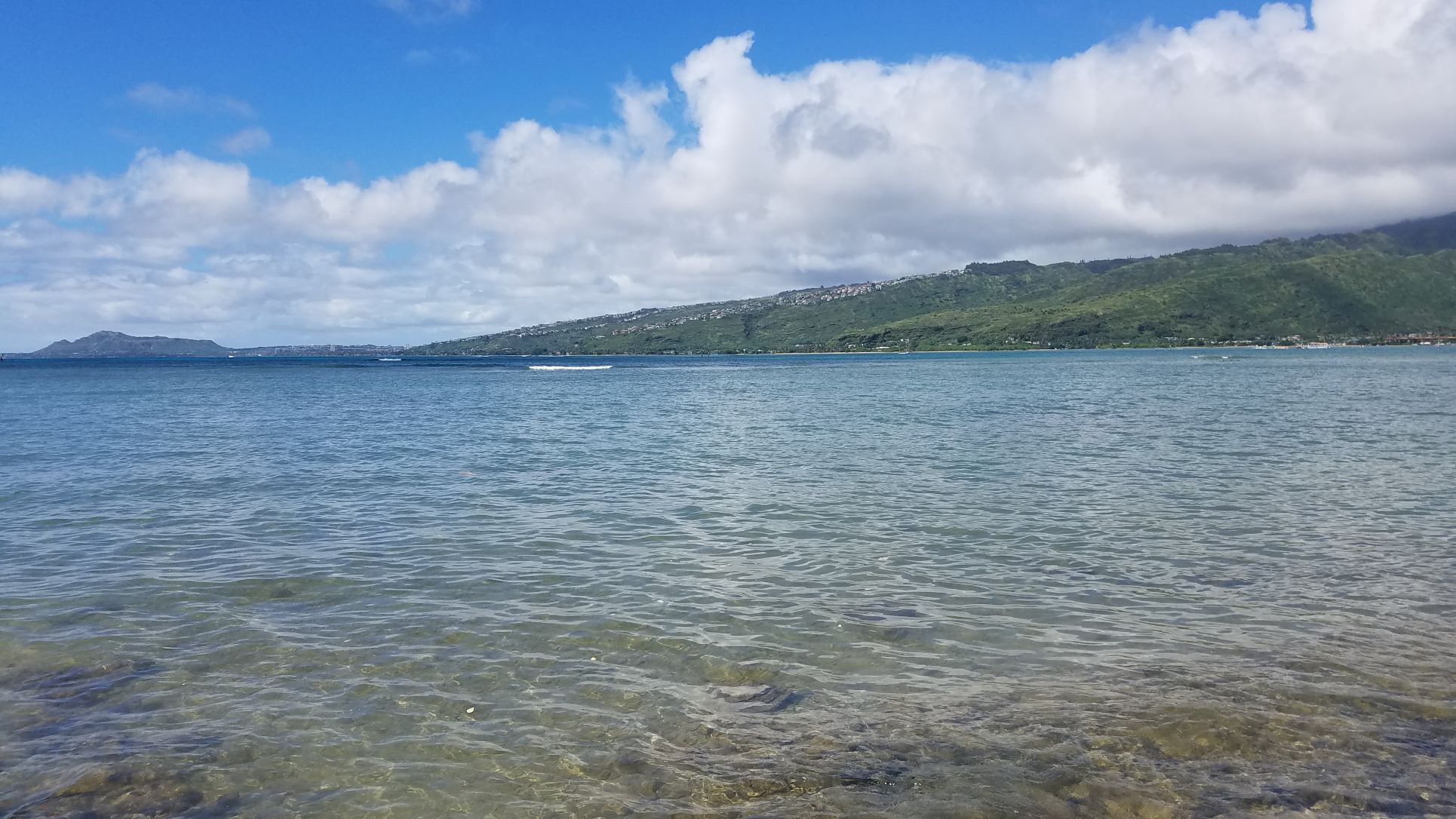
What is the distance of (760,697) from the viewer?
12359 mm

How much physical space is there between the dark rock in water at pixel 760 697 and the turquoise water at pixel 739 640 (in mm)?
56

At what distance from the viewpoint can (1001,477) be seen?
3206cm

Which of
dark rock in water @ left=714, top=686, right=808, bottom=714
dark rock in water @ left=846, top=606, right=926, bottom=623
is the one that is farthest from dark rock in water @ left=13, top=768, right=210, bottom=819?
dark rock in water @ left=846, top=606, right=926, bottom=623

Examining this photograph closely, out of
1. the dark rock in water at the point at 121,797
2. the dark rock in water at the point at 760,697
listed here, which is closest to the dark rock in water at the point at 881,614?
the dark rock in water at the point at 760,697

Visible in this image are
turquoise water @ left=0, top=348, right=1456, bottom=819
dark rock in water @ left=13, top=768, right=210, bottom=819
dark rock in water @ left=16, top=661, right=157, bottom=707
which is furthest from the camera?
dark rock in water @ left=16, top=661, right=157, bottom=707

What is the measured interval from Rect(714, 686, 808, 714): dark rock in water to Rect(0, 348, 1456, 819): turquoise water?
56 millimetres

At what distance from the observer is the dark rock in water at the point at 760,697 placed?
12.0m

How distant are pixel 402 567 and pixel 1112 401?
6816 cm

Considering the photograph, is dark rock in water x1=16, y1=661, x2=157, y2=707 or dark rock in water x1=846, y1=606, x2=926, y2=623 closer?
dark rock in water x1=16, y1=661, x2=157, y2=707

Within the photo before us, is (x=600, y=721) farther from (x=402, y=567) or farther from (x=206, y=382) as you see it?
(x=206, y=382)

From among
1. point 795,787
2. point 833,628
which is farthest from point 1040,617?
point 795,787

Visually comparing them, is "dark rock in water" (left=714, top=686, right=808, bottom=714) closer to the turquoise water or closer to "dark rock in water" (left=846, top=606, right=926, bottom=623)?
the turquoise water

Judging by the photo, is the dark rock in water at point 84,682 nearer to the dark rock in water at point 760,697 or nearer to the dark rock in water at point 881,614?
the dark rock in water at point 760,697

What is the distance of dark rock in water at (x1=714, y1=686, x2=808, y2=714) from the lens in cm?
1197
